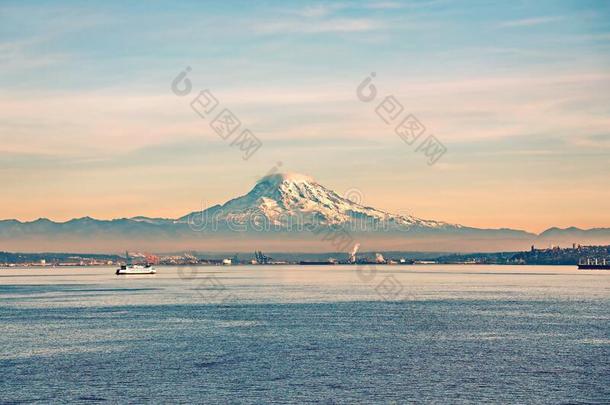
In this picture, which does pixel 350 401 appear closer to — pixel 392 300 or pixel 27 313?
pixel 27 313

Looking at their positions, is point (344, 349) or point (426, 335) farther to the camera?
point (426, 335)

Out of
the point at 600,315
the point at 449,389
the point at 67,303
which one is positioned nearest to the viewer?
the point at 449,389

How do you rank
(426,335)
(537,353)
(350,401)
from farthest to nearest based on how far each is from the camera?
(426,335)
(537,353)
(350,401)

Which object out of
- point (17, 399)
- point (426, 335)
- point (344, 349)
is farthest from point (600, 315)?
point (17, 399)

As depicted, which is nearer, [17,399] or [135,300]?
[17,399]

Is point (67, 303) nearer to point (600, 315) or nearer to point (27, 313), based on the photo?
point (27, 313)

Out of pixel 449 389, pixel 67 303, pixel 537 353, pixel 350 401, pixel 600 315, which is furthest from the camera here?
pixel 67 303

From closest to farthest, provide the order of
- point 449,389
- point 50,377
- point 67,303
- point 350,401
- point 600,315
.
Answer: point 350,401 < point 449,389 < point 50,377 < point 600,315 < point 67,303

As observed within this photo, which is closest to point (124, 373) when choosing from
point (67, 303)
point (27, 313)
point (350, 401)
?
point (350, 401)
